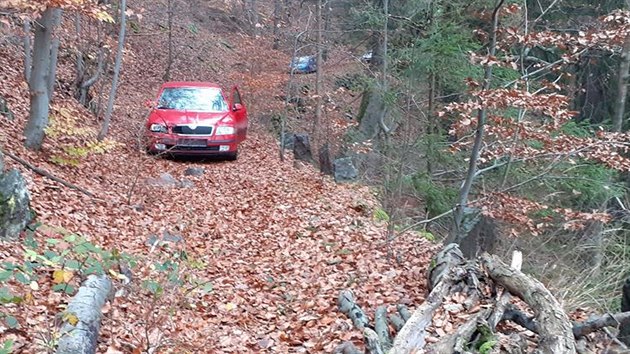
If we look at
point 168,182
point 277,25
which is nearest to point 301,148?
point 168,182

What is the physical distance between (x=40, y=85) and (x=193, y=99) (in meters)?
4.86

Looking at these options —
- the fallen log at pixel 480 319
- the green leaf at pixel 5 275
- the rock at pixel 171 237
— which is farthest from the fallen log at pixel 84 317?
the rock at pixel 171 237

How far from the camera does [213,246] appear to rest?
790 cm

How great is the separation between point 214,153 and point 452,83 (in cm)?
541

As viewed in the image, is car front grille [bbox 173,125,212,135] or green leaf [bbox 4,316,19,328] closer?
green leaf [bbox 4,316,19,328]

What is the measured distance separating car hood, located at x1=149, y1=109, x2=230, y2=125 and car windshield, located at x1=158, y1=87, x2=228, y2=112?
9.2 inches

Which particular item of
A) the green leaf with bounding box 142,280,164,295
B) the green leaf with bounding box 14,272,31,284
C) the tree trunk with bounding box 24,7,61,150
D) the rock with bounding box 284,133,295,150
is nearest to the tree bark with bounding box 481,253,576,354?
the green leaf with bounding box 142,280,164,295

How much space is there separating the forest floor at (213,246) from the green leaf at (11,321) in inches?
2.0

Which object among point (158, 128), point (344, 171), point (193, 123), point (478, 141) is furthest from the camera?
point (344, 171)

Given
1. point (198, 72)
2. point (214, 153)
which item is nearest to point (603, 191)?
point (214, 153)

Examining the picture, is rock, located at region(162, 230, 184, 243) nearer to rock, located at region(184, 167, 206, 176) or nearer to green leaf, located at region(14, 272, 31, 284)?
green leaf, located at region(14, 272, 31, 284)

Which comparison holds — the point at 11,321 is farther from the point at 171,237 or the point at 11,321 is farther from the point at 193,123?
the point at 193,123

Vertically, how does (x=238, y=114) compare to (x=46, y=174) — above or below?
above

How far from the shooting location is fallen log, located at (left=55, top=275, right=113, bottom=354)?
3.75 metres
